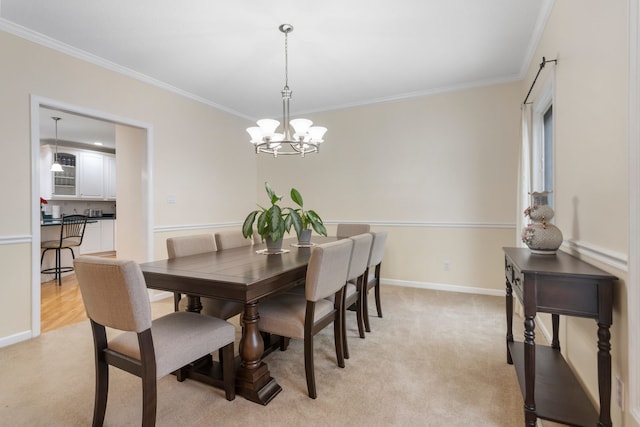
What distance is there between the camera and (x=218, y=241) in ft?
8.88

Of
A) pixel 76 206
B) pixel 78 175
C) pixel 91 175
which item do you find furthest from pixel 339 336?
pixel 76 206

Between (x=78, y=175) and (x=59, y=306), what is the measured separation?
4.43 metres

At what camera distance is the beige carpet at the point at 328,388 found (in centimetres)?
Answer: 154

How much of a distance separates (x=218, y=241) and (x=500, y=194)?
3211mm

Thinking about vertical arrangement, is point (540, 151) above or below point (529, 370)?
above

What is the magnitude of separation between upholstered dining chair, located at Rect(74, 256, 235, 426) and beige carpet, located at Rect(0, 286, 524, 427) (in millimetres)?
355

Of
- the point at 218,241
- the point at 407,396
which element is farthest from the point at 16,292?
the point at 407,396

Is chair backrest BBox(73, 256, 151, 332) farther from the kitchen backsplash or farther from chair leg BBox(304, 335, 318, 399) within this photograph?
the kitchen backsplash

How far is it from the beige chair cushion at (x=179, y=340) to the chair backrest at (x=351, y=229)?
2017 millimetres

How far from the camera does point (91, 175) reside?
6781mm

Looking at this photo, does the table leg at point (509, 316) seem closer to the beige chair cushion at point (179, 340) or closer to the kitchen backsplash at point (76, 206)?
the beige chair cushion at point (179, 340)

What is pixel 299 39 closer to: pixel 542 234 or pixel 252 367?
pixel 542 234

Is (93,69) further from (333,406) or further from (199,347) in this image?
(333,406)

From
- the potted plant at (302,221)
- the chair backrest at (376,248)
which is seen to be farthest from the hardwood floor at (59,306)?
the chair backrest at (376,248)
